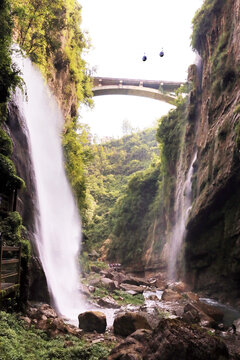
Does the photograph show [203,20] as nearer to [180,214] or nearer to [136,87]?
[180,214]

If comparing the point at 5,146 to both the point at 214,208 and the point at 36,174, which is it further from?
the point at 214,208

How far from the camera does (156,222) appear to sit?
34969 mm

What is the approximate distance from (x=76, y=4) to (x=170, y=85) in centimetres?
1788

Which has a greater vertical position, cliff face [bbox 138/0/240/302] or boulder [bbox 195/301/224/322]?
cliff face [bbox 138/0/240/302]

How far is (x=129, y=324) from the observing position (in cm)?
896

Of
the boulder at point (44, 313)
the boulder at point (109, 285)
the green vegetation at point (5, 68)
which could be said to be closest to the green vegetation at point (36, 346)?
the boulder at point (44, 313)

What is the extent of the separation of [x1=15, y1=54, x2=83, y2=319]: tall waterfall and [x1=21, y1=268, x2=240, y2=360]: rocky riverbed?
198 centimetres

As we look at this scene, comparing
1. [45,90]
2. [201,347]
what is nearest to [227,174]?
[201,347]

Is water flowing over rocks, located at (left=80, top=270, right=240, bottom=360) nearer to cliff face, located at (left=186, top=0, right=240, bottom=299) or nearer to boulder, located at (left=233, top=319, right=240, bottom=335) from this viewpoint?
boulder, located at (left=233, top=319, right=240, bottom=335)

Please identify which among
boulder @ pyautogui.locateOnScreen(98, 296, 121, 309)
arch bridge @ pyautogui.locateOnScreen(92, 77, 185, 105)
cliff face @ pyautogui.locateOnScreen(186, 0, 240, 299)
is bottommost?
boulder @ pyautogui.locateOnScreen(98, 296, 121, 309)

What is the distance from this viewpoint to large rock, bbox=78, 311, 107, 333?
30.3 ft

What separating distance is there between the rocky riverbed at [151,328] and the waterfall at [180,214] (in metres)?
8.29

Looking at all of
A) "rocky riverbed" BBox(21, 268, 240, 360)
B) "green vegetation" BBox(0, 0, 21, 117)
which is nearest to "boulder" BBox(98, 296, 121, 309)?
"rocky riverbed" BBox(21, 268, 240, 360)

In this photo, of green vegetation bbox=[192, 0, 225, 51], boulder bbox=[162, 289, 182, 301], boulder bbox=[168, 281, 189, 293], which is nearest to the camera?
boulder bbox=[162, 289, 182, 301]
